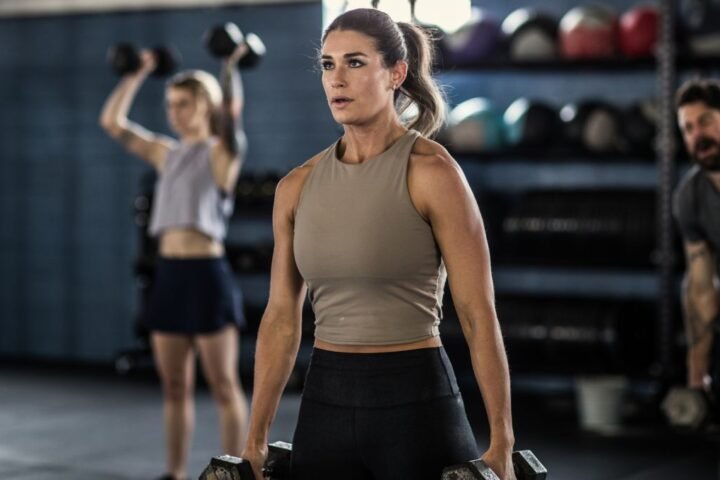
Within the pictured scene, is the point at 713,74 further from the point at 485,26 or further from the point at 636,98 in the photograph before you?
the point at 485,26

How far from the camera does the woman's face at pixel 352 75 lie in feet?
6.05

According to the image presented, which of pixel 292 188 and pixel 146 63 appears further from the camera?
pixel 146 63

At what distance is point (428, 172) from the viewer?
5.94 ft

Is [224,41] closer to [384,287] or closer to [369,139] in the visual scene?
[369,139]

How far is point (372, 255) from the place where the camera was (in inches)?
71.1

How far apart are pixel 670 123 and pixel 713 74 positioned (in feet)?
2.12

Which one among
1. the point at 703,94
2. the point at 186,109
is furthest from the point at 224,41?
the point at 703,94

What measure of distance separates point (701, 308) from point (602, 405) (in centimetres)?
233


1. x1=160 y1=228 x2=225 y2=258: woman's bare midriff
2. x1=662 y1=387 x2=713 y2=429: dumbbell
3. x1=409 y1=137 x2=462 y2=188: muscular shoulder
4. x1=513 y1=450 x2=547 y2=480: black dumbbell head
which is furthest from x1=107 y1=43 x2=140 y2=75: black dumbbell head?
x1=513 y1=450 x2=547 y2=480: black dumbbell head

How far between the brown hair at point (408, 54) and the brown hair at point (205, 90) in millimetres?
2015

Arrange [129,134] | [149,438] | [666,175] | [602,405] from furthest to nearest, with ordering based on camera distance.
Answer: [666,175] → [602,405] → [149,438] → [129,134]

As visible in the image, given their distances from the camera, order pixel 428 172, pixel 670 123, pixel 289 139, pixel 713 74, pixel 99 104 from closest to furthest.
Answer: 1. pixel 428 172
2. pixel 670 123
3. pixel 713 74
4. pixel 289 139
5. pixel 99 104

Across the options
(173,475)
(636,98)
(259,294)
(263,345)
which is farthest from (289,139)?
(263,345)

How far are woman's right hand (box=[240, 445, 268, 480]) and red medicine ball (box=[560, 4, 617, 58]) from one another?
13.7ft
